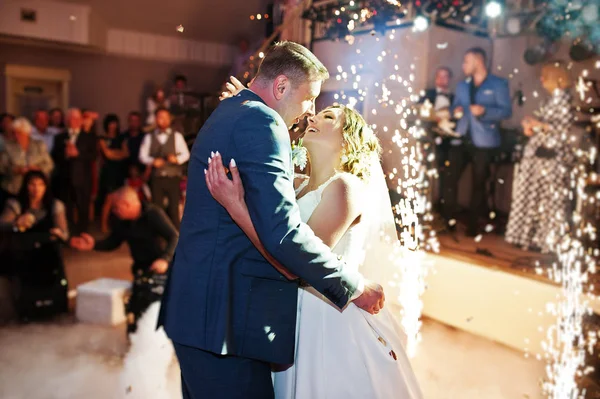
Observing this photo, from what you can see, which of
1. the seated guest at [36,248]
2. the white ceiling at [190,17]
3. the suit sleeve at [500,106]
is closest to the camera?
the seated guest at [36,248]

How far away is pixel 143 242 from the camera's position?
384 cm

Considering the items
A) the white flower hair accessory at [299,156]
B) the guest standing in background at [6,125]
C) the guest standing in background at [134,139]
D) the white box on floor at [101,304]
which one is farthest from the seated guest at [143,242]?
the guest standing in background at [6,125]

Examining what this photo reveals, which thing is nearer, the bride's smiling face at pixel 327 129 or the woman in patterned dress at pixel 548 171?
the bride's smiling face at pixel 327 129

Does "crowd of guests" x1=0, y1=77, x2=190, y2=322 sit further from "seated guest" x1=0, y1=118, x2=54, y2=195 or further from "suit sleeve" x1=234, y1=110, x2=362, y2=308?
"suit sleeve" x1=234, y1=110, x2=362, y2=308

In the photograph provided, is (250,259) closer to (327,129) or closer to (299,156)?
(299,156)

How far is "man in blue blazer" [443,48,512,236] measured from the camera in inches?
205

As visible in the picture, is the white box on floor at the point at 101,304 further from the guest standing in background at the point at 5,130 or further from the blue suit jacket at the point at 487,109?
the blue suit jacket at the point at 487,109

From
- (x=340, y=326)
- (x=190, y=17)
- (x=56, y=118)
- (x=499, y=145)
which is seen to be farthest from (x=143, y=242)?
(x=190, y=17)

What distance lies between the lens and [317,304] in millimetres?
1899

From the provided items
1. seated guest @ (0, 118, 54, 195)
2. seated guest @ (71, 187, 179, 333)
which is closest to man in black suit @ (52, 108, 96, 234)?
seated guest @ (0, 118, 54, 195)

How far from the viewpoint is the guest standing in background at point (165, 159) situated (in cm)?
597

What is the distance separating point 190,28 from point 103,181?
4454mm

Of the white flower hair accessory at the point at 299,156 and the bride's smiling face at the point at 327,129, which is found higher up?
the bride's smiling face at the point at 327,129

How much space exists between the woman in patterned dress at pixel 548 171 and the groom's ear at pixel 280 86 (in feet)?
12.6
